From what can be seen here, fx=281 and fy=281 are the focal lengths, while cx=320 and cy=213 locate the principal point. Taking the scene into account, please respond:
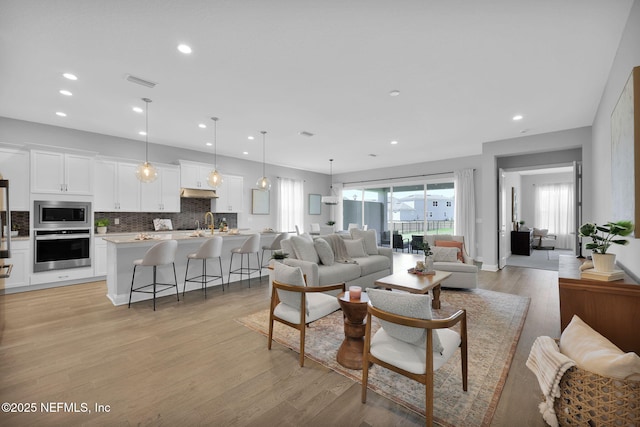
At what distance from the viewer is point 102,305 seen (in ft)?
13.0

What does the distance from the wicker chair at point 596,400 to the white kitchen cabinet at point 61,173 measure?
22.5 ft

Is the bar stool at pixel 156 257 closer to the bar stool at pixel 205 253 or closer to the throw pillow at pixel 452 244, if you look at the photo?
the bar stool at pixel 205 253

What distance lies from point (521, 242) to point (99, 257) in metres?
10.9

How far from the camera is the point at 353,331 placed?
2.45m

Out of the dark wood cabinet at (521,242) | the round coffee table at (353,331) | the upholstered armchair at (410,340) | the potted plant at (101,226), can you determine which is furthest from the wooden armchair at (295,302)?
the dark wood cabinet at (521,242)

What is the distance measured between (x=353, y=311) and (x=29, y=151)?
5.87 metres

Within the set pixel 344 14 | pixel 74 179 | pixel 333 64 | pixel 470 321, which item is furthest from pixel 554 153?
pixel 74 179

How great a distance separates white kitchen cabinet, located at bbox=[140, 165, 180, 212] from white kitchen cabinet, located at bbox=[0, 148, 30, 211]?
169 cm

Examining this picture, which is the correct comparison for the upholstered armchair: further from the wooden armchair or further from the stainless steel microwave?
the stainless steel microwave

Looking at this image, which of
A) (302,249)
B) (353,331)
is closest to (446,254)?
(302,249)

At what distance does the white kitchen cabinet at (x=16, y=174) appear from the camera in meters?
4.46

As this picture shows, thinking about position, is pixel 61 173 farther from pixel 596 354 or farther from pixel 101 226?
pixel 596 354

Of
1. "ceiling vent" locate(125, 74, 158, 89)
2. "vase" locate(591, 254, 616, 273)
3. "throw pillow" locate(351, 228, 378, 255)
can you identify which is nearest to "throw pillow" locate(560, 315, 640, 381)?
"vase" locate(591, 254, 616, 273)

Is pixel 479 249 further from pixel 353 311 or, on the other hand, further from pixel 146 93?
pixel 146 93
